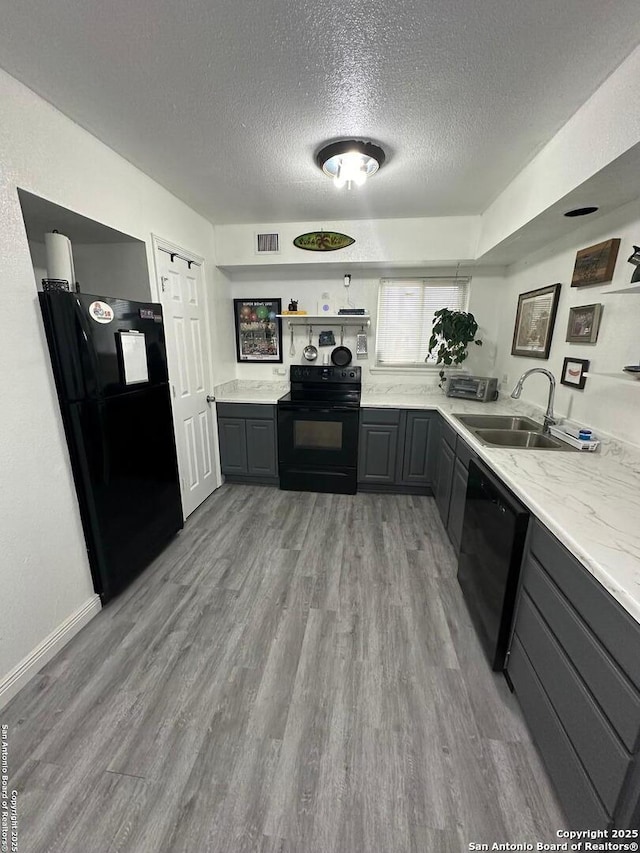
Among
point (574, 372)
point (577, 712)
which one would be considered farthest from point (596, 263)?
point (577, 712)

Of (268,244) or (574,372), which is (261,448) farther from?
(574,372)

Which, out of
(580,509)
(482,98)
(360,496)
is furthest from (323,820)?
(482,98)

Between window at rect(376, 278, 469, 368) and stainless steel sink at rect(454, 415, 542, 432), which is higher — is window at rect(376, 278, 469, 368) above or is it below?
above

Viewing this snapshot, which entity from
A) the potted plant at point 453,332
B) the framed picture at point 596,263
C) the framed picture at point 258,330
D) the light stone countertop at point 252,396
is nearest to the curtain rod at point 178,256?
the framed picture at point 258,330

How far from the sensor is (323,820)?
1.03 meters

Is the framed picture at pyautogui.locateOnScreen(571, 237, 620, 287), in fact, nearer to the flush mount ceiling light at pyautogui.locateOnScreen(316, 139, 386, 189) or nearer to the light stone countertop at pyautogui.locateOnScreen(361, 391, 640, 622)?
the light stone countertop at pyautogui.locateOnScreen(361, 391, 640, 622)

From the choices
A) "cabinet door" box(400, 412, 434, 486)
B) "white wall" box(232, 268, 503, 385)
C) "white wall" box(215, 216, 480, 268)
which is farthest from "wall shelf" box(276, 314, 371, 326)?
"cabinet door" box(400, 412, 434, 486)

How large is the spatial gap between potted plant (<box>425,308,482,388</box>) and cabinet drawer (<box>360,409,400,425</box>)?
70cm

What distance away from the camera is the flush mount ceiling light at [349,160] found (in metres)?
1.78

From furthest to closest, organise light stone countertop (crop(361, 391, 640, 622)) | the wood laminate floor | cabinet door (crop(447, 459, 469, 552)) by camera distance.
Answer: cabinet door (crop(447, 459, 469, 552)), the wood laminate floor, light stone countertop (crop(361, 391, 640, 622))

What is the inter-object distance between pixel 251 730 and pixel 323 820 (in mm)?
372

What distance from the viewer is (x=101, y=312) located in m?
1.67

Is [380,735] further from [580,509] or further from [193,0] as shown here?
[193,0]

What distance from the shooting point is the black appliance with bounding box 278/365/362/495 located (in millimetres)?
3051
